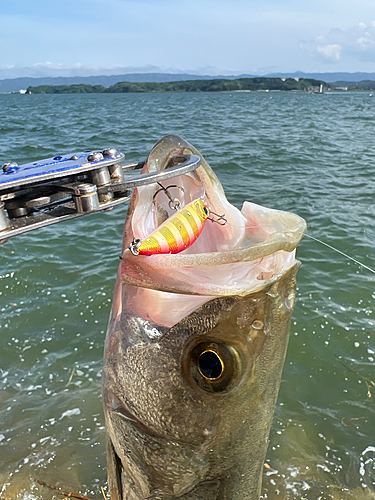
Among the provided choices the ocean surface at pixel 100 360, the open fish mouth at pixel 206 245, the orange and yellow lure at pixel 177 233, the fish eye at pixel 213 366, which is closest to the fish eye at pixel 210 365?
the fish eye at pixel 213 366

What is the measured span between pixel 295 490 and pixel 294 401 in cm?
112

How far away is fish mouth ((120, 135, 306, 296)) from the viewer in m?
1.62

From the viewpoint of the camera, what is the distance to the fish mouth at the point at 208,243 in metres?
1.62

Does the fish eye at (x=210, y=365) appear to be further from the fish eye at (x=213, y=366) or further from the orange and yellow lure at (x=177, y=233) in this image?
the orange and yellow lure at (x=177, y=233)

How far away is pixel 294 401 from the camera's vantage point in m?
4.75

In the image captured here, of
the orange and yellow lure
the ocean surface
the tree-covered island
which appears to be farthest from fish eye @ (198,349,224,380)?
the tree-covered island

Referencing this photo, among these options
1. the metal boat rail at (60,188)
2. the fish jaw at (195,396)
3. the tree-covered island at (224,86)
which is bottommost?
the tree-covered island at (224,86)

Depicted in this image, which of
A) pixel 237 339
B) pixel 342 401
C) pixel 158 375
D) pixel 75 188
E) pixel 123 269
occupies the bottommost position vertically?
pixel 342 401

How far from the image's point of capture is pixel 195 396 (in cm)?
176

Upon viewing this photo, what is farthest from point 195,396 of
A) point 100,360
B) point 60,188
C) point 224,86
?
point 224,86

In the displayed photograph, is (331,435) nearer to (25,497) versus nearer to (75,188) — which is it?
(25,497)

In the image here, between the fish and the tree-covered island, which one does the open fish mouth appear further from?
the tree-covered island

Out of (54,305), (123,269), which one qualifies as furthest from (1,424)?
(123,269)

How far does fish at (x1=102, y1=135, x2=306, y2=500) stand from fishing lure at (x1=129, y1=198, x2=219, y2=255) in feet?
0.12
